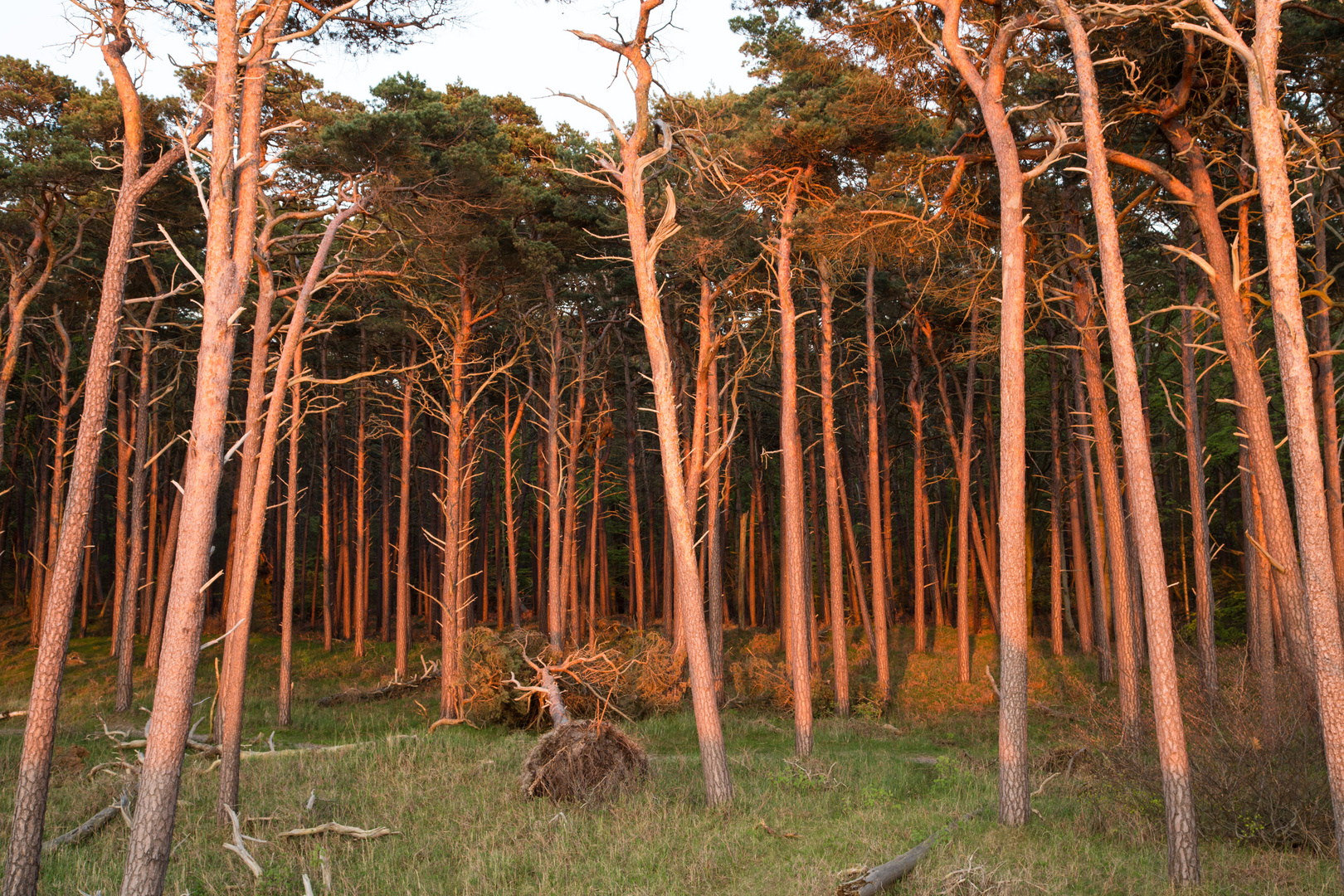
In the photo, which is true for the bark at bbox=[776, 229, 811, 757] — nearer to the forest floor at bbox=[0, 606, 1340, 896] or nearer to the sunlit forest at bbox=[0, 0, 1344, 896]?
the sunlit forest at bbox=[0, 0, 1344, 896]

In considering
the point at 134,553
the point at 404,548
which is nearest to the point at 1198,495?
the point at 404,548

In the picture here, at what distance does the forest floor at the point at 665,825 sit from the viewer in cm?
709

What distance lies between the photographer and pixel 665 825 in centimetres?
868

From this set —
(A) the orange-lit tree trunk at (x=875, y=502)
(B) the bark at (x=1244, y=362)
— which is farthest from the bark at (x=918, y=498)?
(B) the bark at (x=1244, y=362)

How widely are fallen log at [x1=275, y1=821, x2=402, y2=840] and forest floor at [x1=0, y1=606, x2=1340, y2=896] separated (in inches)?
3.6

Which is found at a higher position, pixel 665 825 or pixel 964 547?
pixel 964 547

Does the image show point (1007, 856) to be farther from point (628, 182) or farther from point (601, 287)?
point (601, 287)

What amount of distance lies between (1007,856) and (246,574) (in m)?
9.62

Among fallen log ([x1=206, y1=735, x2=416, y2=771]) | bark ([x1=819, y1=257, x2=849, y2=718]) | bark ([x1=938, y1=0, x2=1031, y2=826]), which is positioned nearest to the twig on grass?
bark ([x1=938, y1=0, x2=1031, y2=826])

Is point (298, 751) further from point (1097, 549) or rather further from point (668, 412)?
point (1097, 549)

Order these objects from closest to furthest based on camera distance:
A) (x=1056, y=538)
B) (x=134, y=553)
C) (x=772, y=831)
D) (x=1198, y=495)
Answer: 1. (x=772, y=831)
2. (x=1198, y=495)
3. (x=134, y=553)
4. (x=1056, y=538)

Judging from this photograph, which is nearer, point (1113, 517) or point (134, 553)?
point (1113, 517)

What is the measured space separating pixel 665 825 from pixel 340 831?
3.29m

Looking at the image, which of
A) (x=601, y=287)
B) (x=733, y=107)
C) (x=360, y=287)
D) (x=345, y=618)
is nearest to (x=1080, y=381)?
(x=733, y=107)
